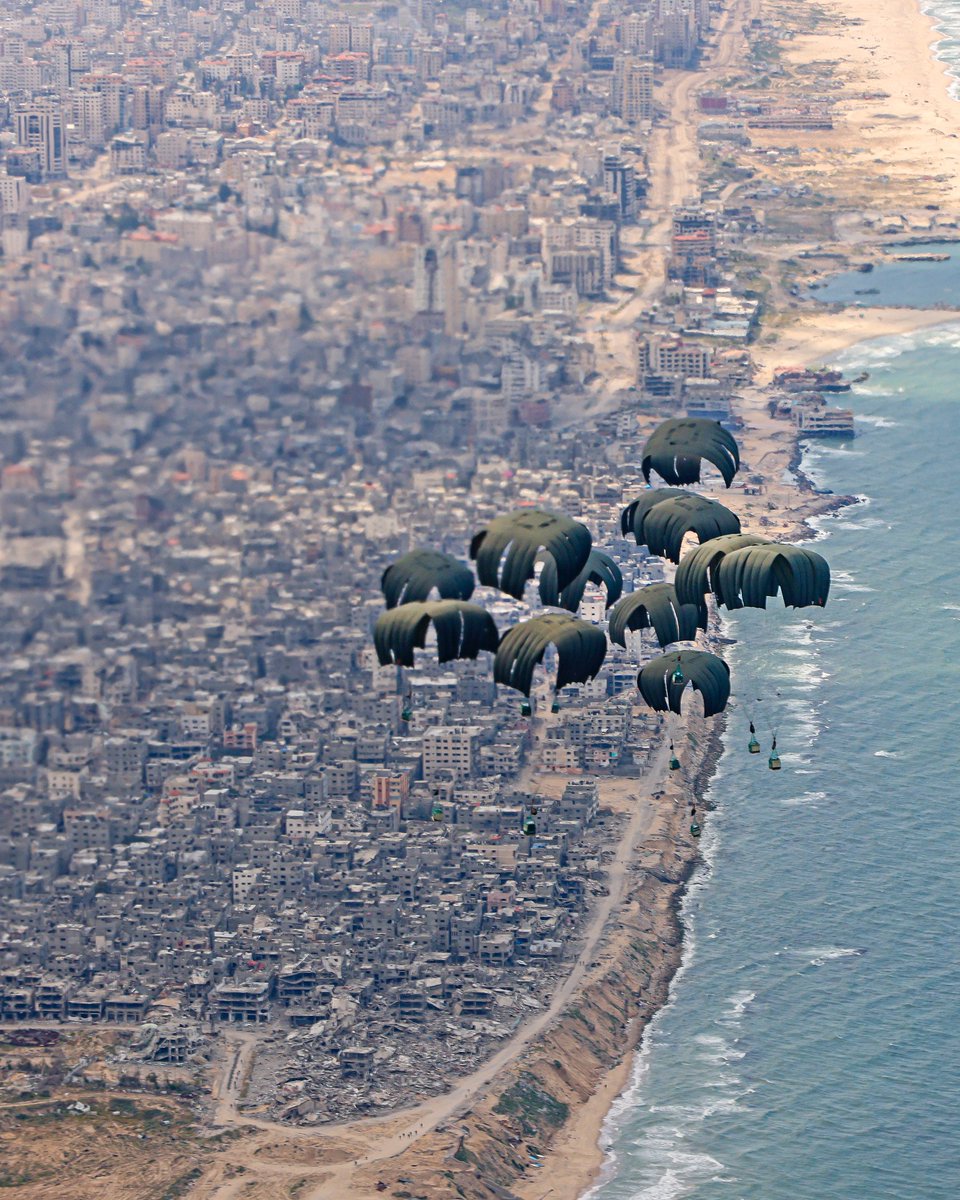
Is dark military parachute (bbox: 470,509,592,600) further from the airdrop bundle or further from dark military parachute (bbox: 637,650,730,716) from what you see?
dark military parachute (bbox: 637,650,730,716)

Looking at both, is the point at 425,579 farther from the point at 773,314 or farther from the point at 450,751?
the point at 773,314

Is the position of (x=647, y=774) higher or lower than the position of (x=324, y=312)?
lower

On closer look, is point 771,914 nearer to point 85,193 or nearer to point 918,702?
point 918,702

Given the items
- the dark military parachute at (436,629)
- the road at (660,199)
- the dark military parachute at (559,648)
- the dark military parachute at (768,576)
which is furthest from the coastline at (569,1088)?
the dark military parachute at (768,576)

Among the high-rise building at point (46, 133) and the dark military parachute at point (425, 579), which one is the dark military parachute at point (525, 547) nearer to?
the dark military parachute at point (425, 579)

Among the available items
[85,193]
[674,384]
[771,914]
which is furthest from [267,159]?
[771,914]

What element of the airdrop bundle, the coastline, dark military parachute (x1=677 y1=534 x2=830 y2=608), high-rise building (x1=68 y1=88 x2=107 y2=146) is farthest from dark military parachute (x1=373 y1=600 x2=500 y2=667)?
high-rise building (x1=68 y1=88 x2=107 y2=146)

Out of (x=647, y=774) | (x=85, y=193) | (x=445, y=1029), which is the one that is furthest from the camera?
(x=85, y=193)
